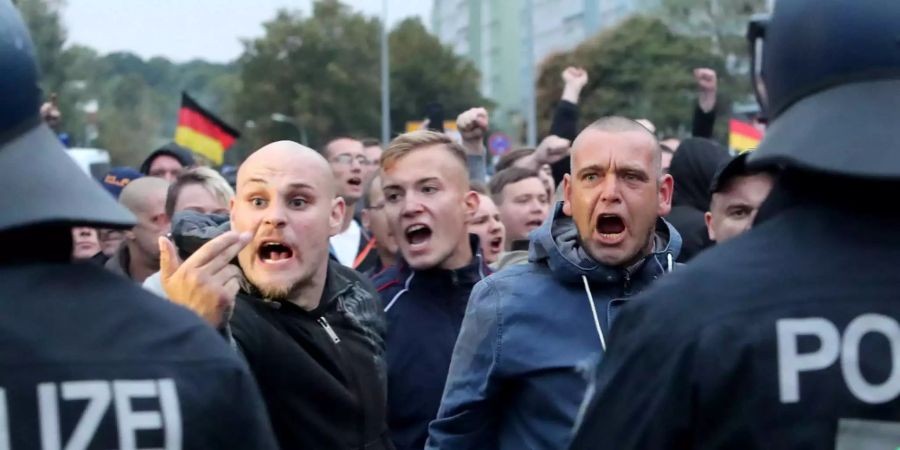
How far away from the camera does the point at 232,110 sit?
271 ft

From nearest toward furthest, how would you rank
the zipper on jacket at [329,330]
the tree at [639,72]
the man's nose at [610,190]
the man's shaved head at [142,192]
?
the man's nose at [610,190] → the zipper on jacket at [329,330] → the man's shaved head at [142,192] → the tree at [639,72]

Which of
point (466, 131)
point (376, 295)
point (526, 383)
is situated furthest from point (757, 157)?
point (466, 131)

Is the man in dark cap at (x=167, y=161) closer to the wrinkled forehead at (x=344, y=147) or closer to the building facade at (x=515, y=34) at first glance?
the wrinkled forehead at (x=344, y=147)

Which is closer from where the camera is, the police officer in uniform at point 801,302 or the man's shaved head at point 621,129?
the police officer in uniform at point 801,302

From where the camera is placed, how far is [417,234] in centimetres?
644

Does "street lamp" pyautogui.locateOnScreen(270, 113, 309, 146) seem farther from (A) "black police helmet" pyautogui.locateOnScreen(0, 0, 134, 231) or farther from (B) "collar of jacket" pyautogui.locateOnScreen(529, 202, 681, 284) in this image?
(A) "black police helmet" pyautogui.locateOnScreen(0, 0, 134, 231)

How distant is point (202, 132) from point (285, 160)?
9198 millimetres

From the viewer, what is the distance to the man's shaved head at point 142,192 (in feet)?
24.5

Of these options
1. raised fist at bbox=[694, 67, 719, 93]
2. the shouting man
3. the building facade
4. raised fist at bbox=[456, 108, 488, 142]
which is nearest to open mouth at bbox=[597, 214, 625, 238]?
the shouting man

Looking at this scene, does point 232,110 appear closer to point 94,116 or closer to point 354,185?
point 94,116

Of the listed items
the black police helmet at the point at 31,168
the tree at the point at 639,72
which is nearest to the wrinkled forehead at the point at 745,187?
the black police helmet at the point at 31,168

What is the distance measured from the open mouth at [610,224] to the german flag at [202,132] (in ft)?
31.2

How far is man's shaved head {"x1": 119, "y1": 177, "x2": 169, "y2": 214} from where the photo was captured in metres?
7.48

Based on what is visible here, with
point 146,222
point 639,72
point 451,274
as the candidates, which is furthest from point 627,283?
point 639,72
